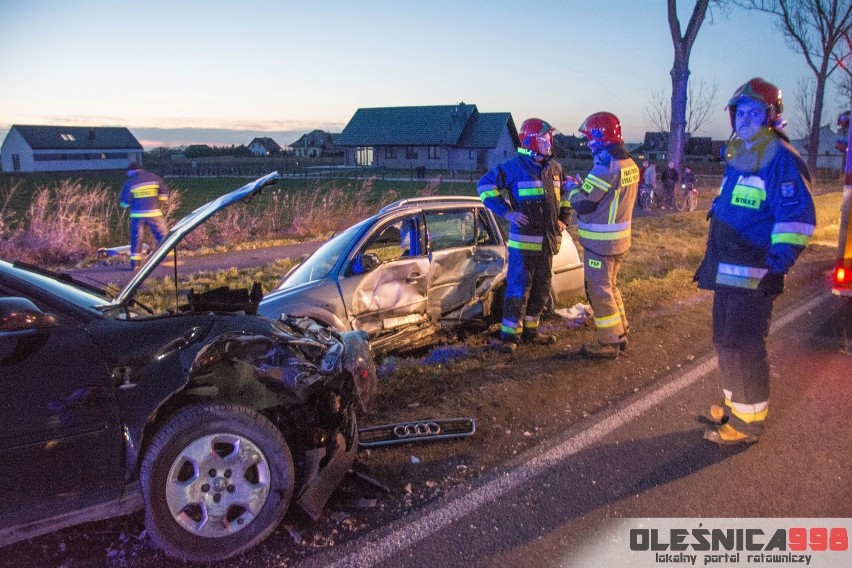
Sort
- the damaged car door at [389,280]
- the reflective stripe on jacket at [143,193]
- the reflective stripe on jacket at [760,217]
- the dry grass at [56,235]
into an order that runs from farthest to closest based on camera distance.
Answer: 1. the dry grass at [56,235]
2. the reflective stripe on jacket at [143,193]
3. the damaged car door at [389,280]
4. the reflective stripe on jacket at [760,217]

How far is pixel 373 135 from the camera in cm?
6300

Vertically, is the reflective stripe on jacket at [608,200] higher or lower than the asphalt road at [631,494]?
higher

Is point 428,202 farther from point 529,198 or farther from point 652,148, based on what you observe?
point 652,148

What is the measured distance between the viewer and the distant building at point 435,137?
194 feet

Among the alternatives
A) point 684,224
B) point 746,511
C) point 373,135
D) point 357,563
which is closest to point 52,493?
point 357,563

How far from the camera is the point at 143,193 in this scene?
10883 mm

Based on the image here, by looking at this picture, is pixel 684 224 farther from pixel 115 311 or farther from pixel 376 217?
pixel 115 311

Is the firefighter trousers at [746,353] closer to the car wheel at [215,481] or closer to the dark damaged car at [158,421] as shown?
the dark damaged car at [158,421]

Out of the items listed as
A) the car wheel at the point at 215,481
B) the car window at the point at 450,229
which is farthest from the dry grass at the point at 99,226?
the car wheel at the point at 215,481

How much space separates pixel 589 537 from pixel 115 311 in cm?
269

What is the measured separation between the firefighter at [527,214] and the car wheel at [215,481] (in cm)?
338

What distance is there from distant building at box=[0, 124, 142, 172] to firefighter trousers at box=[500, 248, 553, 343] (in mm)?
84341

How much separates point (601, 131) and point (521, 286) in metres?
1.59

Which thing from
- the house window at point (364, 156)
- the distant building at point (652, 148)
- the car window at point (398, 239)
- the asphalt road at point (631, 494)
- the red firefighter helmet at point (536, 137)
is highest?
the distant building at point (652, 148)
